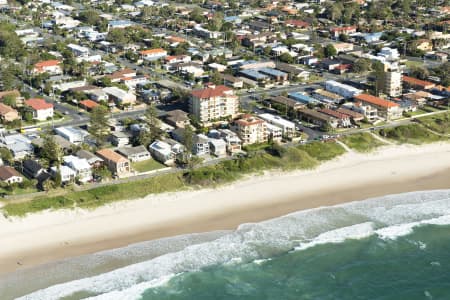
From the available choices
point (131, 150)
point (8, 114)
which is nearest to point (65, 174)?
point (131, 150)

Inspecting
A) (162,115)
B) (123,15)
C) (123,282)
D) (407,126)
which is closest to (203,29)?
(123,15)

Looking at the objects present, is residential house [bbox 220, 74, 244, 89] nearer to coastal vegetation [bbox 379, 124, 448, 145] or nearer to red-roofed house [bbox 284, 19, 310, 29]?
coastal vegetation [bbox 379, 124, 448, 145]

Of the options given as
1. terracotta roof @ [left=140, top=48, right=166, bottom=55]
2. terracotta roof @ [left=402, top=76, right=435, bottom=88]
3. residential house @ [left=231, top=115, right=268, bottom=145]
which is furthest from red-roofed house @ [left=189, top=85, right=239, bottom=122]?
terracotta roof @ [left=140, top=48, right=166, bottom=55]

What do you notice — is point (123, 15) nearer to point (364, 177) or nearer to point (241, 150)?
point (241, 150)

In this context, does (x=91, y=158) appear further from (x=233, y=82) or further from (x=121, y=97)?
(x=233, y=82)

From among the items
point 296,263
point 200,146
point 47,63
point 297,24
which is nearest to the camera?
point 296,263
